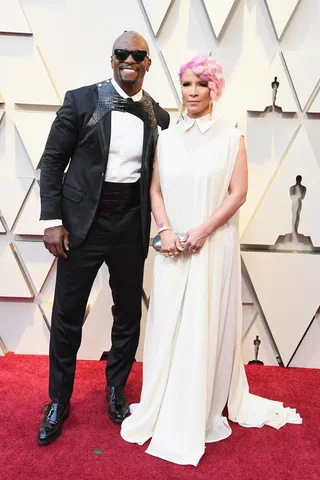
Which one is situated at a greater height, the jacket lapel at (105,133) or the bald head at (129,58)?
the bald head at (129,58)

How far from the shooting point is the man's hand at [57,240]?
5.97 feet

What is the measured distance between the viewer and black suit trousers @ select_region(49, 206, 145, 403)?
1872mm

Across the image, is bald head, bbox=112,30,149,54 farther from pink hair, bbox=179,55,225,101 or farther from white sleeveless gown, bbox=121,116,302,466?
white sleeveless gown, bbox=121,116,302,466

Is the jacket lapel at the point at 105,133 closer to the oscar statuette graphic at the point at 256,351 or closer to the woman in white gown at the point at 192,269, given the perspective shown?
the woman in white gown at the point at 192,269

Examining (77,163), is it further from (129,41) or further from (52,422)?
(52,422)

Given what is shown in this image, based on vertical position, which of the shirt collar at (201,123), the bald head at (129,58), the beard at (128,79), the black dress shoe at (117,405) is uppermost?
the bald head at (129,58)

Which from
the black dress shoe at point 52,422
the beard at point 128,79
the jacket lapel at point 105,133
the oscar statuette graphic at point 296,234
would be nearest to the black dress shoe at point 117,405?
the black dress shoe at point 52,422

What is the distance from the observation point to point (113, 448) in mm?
1798

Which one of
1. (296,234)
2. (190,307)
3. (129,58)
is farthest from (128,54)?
(296,234)

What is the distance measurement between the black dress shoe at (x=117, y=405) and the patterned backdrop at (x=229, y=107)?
1.98 feet

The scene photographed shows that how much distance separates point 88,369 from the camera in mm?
2527

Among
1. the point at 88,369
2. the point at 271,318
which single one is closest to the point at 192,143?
the point at 271,318

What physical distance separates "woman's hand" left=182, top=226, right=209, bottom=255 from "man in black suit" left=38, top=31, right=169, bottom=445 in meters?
0.23

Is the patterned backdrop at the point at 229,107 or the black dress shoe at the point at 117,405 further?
the patterned backdrop at the point at 229,107
